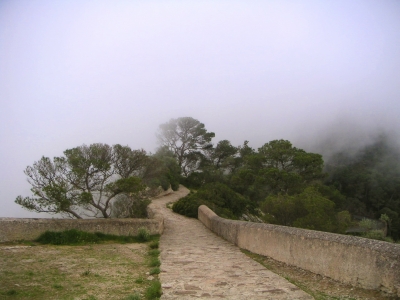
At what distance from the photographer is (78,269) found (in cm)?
668

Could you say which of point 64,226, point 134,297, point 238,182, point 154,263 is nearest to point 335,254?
point 134,297

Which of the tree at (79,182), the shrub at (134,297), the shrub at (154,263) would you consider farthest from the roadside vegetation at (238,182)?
the shrub at (134,297)

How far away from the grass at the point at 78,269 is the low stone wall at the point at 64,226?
310mm

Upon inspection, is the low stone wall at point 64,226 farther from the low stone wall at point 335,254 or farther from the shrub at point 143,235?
the low stone wall at point 335,254

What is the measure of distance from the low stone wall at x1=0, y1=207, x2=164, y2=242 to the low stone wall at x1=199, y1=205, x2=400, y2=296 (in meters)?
4.36

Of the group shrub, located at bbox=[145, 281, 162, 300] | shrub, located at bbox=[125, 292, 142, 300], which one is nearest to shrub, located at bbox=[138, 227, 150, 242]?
shrub, located at bbox=[145, 281, 162, 300]

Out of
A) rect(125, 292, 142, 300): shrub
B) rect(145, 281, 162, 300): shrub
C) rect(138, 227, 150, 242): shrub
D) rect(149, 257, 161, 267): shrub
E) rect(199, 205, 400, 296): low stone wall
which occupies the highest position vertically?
rect(199, 205, 400, 296): low stone wall

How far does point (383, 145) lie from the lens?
5200 centimetres

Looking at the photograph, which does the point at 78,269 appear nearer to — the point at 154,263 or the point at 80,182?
the point at 154,263

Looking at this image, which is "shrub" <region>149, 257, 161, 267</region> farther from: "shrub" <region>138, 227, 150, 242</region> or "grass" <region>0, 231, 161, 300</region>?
"shrub" <region>138, 227, 150, 242</region>

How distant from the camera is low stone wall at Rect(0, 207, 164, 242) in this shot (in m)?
9.21

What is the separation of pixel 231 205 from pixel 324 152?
136 ft

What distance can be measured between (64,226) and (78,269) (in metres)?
3.85

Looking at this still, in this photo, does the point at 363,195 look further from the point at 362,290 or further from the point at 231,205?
the point at 362,290
